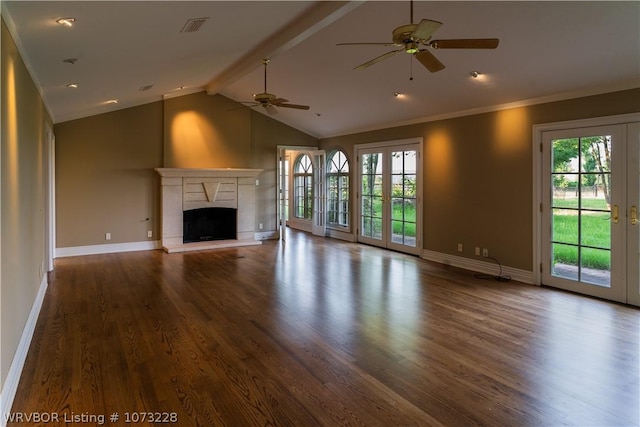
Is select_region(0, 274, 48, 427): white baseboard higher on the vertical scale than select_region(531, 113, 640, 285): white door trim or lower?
lower

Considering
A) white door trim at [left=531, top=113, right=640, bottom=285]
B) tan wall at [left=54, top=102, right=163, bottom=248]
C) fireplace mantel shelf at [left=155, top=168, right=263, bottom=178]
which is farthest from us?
fireplace mantel shelf at [left=155, top=168, right=263, bottom=178]

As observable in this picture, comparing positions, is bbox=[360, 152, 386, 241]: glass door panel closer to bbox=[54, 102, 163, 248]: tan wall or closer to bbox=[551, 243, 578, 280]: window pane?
bbox=[551, 243, 578, 280]: window pane

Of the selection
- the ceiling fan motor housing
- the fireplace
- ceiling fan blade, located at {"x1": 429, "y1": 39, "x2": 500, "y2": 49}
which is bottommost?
the fireplace

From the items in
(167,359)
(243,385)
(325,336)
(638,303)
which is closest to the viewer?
(243,385)

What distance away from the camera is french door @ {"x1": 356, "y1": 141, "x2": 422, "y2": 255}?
7.58 meters

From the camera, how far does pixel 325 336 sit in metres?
3.66

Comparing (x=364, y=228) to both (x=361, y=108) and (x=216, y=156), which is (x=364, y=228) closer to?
(x=361, y=108)

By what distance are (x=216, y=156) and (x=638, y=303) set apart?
7.71 meters

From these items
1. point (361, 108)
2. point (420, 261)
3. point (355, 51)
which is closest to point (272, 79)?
point (361, 108)

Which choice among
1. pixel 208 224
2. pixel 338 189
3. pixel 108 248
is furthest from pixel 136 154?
pixel 338 189

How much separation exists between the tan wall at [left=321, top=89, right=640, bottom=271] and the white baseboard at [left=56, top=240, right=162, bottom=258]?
550 centimetres

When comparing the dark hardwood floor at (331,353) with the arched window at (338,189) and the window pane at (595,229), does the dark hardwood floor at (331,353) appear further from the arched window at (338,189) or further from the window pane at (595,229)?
the arched window at (338,189)

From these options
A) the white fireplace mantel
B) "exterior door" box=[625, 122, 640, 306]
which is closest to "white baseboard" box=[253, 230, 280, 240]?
the white fireplace mantel

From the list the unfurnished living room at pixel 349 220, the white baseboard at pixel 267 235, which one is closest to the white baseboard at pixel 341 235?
the unfurnished living room at pixel 349 220
